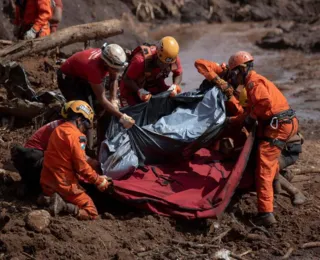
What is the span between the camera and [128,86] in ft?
30.0

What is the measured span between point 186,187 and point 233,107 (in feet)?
4.16

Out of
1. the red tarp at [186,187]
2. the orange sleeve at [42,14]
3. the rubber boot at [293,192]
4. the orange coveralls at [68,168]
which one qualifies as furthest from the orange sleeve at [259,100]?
the orange sleeve at [42,14]

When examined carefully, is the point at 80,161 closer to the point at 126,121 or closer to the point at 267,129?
the point at 126,121

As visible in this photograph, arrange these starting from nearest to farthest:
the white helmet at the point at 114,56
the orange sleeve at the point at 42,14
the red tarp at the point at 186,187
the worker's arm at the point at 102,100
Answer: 1. the red tarp at the point at 186,187
2. the white helmet at the point at 114,56
3. the worker's arm at the point at 102,100
4. the orange sleeve at the point at 42,14

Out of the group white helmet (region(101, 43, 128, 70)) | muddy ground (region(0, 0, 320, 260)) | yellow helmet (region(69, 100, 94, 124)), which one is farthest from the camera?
white helmet (region(101, 43, 128, 70))

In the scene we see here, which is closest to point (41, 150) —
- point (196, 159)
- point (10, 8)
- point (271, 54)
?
point (196, 159)

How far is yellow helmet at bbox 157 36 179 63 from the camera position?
8828 millimetres

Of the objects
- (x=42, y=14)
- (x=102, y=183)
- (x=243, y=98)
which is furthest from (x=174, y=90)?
(x=42, y=14)

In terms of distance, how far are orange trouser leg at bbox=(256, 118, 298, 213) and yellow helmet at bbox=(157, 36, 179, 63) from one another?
166 cm

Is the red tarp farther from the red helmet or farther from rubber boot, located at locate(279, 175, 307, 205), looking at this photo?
the red helmet

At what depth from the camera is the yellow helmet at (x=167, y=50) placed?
8828 mm

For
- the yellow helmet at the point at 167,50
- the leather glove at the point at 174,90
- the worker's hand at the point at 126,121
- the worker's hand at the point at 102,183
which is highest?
the yellow helmet at the point at 167,50

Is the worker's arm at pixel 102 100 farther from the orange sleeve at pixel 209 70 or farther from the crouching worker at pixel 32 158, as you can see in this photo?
the orange sleeve at pixel 209 70

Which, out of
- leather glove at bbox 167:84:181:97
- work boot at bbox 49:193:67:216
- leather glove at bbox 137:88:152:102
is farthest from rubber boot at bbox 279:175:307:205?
work boot at bbox 49:193:67:216
